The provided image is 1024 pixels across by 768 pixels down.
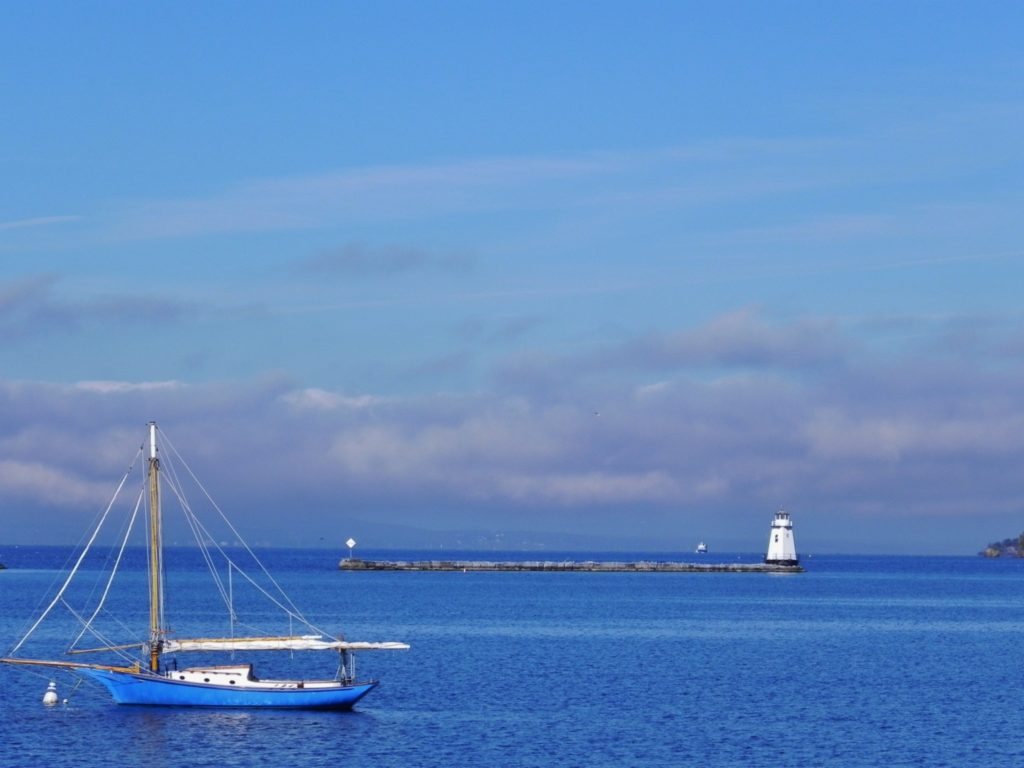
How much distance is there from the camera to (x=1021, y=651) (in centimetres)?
10719

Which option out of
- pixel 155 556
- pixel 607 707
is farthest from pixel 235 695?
pixel 607 707

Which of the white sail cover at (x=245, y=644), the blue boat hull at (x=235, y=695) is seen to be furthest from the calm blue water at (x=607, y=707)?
the white sail cover at (x=245, y=644)

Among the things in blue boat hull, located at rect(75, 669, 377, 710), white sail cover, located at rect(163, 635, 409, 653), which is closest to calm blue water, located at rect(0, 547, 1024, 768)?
blue boat hull, located at rect(75, 669, 377, 710)

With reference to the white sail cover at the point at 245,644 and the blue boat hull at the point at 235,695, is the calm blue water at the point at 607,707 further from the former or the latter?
the white sail cover at the point at 245,644

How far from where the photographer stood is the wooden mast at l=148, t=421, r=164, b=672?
70.5 m

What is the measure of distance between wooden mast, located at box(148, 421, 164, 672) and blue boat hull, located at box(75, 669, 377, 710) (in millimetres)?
1881

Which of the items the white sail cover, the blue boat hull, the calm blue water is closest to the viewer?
the calm blue water

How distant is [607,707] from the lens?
232 feet

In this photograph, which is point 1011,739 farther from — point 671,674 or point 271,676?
point 271,676

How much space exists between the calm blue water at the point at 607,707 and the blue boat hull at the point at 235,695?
57 cm

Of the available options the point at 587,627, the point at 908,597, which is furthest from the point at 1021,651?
the point at 908,597

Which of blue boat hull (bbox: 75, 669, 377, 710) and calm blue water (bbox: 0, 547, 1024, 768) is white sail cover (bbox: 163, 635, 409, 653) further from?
calm blue water (bbox: 0, 547, 1024, 768)

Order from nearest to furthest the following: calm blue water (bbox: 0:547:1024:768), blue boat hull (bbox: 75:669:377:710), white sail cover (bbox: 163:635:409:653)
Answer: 1. calm blue water (bbox: 0:547:1024:768)
2. blue boat hull (bbox: 75:669:377:710)
3. white sail cover (bbox: 163:635:409:653)

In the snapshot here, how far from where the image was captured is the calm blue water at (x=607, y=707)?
2293 inches
